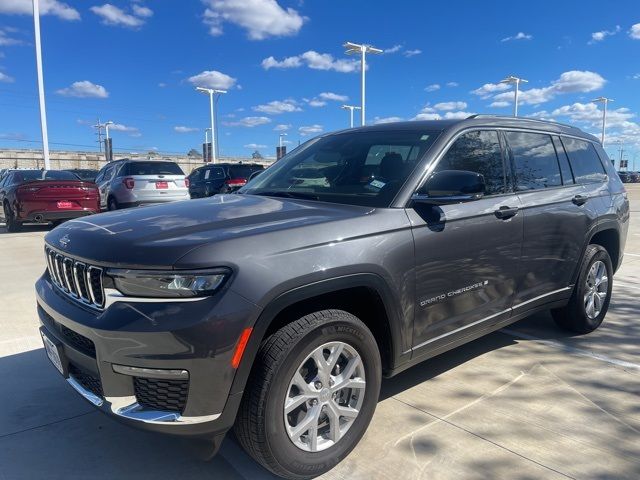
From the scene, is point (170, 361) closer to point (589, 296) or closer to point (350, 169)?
point (350, 169)

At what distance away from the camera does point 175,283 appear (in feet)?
7.04

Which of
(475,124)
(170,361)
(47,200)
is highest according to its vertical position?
(475,124)

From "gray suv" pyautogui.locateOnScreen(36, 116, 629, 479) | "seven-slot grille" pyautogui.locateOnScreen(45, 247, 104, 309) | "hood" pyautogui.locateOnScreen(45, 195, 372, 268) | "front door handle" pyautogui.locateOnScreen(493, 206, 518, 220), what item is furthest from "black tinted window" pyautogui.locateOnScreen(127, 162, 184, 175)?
"front door handle" pyautogui.locateOnScreen(493, 206, 518, 220)

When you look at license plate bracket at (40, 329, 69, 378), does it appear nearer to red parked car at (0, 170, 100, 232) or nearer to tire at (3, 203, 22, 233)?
red parked car at (0, 170, 100, 232)

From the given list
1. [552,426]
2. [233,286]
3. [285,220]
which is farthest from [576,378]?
[233,286]

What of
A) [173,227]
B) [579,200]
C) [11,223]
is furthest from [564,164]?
[11,223]

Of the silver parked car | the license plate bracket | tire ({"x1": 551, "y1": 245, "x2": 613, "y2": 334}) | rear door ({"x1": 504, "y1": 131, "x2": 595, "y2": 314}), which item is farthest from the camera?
the silver parked car

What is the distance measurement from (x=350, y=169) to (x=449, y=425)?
5.79ft

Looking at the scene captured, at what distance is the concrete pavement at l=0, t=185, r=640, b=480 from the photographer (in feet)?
8.60

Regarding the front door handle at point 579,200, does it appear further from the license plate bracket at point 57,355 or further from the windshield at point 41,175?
the windshield at point 41,175

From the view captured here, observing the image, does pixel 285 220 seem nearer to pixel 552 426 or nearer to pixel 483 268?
pixel 483 268

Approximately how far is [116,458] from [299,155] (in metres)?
2.48

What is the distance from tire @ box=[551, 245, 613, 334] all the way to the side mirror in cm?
207

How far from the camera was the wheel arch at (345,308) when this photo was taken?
7.24ft
